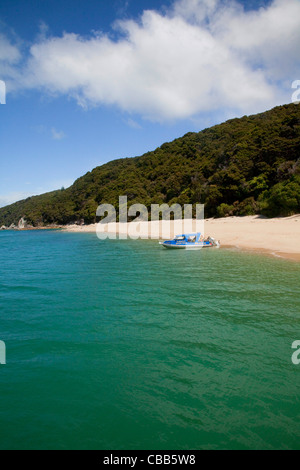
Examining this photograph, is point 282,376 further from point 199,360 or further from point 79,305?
point 79,305

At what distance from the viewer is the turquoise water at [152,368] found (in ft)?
14.4

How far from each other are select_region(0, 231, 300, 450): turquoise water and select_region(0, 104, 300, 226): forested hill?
28.7 meters

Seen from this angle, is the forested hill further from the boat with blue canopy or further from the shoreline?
the boat with blue canopy

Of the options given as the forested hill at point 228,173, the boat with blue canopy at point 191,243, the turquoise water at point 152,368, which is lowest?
the turquoise water at point 152,368

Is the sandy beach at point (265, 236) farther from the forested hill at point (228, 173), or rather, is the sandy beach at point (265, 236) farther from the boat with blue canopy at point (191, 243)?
the forested hill at point (228, 173)

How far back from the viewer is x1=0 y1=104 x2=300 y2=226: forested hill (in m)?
41.0

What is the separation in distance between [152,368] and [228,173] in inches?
1951

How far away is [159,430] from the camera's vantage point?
4418 mm

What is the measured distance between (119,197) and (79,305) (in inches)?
2924

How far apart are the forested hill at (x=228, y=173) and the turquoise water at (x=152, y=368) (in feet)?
94.2

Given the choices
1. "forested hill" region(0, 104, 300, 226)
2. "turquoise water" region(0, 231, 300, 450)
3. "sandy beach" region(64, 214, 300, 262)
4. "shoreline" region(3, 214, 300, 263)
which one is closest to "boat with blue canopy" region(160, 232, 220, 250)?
"shoreline" region(3, 214, 300, 263)

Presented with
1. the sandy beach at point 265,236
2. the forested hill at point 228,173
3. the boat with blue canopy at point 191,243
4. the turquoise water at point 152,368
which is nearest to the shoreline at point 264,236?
the sandy beach at point 265,236
